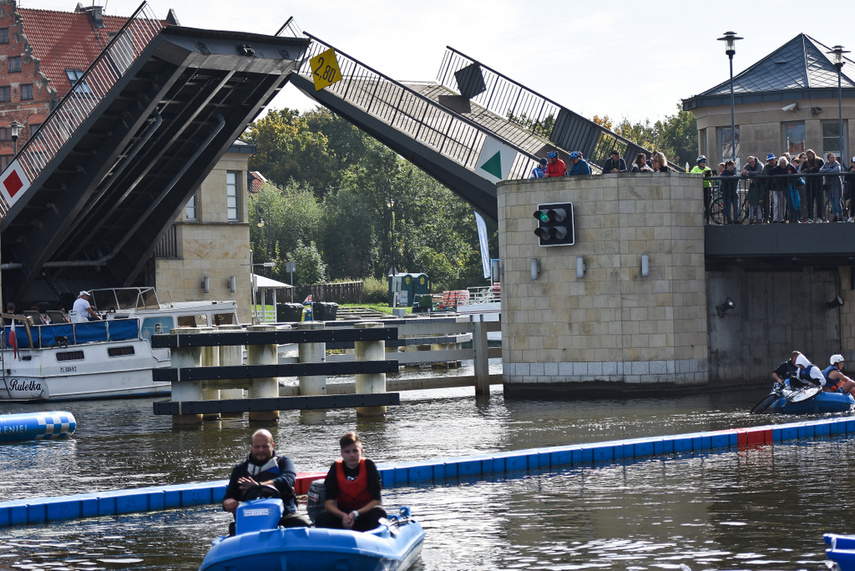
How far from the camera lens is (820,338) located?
99.1 feet

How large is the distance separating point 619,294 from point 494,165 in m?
4.28

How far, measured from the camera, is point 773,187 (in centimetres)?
2577

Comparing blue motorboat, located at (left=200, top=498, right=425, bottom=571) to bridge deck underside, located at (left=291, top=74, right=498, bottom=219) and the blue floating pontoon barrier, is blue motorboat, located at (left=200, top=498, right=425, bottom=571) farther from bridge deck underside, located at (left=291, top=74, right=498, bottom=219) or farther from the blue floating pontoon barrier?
bridge deck underside, located at (left=291, top=74, right=498, bottom=219)

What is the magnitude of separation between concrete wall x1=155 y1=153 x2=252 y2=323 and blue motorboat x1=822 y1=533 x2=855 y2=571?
2921 cm

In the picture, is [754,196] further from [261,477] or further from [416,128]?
[261,477]

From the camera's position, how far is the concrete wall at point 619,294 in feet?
83.4

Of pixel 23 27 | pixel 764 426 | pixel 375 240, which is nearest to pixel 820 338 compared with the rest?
pixel 764 426

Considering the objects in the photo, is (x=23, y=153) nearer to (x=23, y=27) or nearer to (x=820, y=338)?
(x=820, y=338)

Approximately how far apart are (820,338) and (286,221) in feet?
169

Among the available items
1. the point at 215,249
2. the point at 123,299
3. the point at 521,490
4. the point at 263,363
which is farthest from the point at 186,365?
the point at 215,249

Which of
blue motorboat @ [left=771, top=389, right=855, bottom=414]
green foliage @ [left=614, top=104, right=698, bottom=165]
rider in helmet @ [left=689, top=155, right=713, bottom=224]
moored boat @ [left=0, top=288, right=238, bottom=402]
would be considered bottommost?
blue motorboat @ [left=771, top=389, right=855, bottom=414]

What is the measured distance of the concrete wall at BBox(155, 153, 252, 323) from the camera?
123 ft

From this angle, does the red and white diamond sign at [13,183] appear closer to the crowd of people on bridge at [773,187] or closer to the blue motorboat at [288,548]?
the crowd of people on bridge at [773,187]

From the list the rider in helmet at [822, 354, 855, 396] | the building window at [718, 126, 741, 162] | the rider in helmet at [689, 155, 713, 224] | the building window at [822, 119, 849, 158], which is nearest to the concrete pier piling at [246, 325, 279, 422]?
the rider in helmet at [689, 155, 713, 224]
